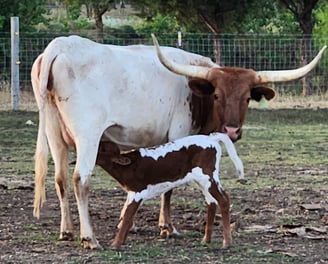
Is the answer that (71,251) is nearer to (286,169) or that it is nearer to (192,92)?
(192,92)

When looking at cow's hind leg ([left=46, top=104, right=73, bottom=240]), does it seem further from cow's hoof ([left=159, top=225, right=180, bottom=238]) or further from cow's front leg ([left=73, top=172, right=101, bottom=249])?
cow's hoof ([left=159, top=225, right=180, bottom=238])

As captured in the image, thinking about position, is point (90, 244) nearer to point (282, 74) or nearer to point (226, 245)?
point (226, 245)

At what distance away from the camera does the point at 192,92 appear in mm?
8336

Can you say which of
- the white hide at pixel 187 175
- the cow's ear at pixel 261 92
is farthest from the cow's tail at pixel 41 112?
the cow's ear at pixel 261 92

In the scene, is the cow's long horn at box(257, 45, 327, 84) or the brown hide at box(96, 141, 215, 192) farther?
the cow's long horn at box(257, 45, 327, 84)

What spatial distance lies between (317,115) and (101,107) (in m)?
12.8

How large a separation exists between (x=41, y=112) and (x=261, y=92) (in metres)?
1.94

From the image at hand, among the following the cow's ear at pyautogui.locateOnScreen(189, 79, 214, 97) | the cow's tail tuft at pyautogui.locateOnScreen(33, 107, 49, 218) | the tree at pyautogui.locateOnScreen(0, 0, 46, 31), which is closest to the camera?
the cow's tail tuft at pyautogui.locateOnScreen(33, 107, 49, 218)

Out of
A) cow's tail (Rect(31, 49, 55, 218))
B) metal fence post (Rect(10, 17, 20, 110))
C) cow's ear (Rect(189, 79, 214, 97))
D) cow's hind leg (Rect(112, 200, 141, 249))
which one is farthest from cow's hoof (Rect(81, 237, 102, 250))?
metal fence post (Rect(10, 17, 20, 110))

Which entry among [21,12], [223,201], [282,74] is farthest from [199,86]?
[21,12]

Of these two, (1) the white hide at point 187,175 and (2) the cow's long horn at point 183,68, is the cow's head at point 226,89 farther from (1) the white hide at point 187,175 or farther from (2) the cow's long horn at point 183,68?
(1) the white hide at point 187,175

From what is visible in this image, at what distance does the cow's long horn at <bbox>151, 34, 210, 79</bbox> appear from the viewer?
8.05 meters

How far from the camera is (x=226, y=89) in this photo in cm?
808

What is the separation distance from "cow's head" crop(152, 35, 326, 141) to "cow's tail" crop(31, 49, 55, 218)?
981 mm
